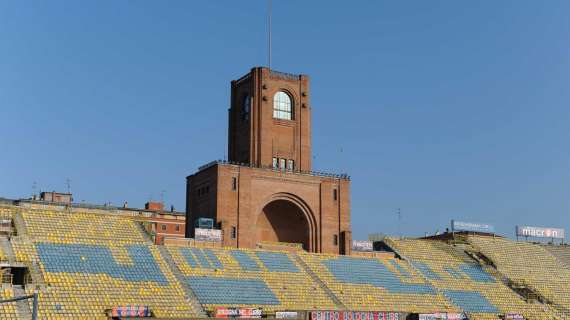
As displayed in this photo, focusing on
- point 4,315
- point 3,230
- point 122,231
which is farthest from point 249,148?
point 4,315

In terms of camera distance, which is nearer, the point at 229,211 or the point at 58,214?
the point at 58,214

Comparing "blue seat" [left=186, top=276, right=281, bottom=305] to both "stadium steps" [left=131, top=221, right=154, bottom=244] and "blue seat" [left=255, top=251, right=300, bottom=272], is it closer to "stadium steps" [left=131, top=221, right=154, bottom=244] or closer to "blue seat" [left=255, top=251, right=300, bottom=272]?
"blue seat" [left=255, top=251, right=300, bottom=272]

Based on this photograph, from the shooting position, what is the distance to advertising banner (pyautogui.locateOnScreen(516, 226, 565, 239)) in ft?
355

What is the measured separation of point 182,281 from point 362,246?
82.0ft

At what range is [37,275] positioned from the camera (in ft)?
179

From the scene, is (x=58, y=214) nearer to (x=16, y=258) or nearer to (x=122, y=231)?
(x=122, y=231)

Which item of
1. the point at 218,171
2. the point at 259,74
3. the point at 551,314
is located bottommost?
the point at 551,314

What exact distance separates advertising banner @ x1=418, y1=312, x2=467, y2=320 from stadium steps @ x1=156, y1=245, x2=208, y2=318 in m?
21.9

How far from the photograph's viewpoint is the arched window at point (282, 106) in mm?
78438

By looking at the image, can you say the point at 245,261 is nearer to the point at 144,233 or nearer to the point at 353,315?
the point at 144,233

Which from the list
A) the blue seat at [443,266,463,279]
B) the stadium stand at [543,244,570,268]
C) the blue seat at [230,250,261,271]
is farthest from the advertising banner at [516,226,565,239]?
the blue seat at [230,250,261,271]

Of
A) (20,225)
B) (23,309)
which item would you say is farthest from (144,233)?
(23,309)

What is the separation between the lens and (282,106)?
3115 inches

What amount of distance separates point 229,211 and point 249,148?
8197 mm
